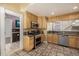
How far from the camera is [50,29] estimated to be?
1438mm

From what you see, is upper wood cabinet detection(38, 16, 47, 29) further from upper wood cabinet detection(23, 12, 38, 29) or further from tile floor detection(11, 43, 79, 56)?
tile floor detection(11, 43, 79, 56)

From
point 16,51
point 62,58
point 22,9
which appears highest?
point 22,9

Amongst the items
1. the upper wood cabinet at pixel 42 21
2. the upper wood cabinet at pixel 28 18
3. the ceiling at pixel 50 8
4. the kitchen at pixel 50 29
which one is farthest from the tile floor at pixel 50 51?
the ceiling at pixel 50 8

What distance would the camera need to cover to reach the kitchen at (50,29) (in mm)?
1364

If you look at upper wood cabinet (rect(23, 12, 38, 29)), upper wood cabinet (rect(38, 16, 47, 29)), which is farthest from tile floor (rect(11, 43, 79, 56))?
upper wood cabinet (rect(23, 12, 38, 29))

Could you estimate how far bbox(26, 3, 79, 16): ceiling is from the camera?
4.40ft

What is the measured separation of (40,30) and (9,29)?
54cm

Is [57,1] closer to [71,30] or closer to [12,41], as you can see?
[71,30]

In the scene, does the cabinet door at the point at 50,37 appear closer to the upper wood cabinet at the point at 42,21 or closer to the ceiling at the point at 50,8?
the upper wood cabinet at the point at 42,21

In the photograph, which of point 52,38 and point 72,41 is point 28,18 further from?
point 72,41

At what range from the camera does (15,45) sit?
141cm

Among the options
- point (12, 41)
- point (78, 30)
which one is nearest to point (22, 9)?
point (12, 41)

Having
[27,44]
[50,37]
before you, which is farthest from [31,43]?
[50,37]

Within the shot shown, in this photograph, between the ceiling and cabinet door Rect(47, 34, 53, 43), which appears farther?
cabinet door Rect(47, 34, 53, 43)
